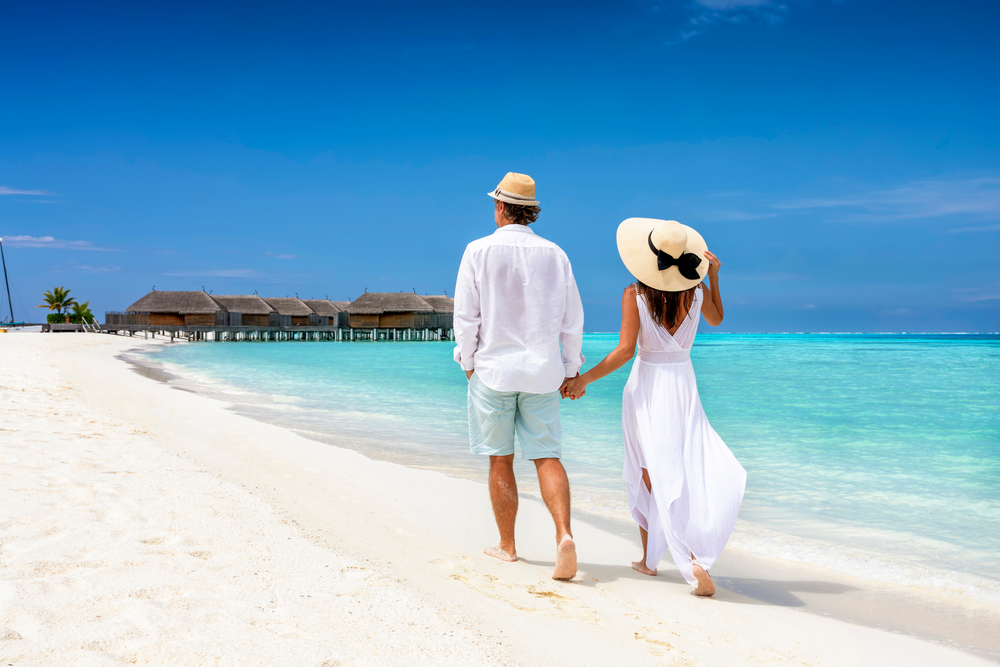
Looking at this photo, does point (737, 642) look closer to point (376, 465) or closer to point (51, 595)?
point (51, 595)

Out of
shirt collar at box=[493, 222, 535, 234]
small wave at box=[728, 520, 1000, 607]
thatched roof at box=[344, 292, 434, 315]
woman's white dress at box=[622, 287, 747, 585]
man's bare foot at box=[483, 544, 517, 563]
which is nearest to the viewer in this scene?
woman's white dress at box=[622, 287, 747, 585]

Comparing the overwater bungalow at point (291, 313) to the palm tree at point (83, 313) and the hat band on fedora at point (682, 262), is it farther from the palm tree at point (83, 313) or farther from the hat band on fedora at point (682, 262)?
the hat band on fedora at point (682, 262)

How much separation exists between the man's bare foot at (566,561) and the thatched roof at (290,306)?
56344mm

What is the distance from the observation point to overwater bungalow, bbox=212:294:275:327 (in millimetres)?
51219

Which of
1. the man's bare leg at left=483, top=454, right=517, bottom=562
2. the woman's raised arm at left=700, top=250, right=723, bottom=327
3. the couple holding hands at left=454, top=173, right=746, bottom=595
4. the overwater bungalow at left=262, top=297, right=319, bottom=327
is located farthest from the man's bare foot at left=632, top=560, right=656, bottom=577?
the overwater bungalow at left=262, top=297, right=319, bottom=327

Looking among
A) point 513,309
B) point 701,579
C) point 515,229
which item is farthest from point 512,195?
point 701,579

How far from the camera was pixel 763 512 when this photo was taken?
4.46 meters

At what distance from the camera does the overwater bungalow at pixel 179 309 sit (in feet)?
155

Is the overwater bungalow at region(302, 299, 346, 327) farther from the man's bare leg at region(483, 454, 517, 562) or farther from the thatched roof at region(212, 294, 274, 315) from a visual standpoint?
the man's bare leg at region(483, 454, 517, 562)

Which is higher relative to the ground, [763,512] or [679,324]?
[679,324]

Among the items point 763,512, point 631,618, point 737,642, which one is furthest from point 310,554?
point 763,512

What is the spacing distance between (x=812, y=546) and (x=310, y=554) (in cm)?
293

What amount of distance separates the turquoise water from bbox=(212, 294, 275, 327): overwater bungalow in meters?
38.0

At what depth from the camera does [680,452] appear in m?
2.44
